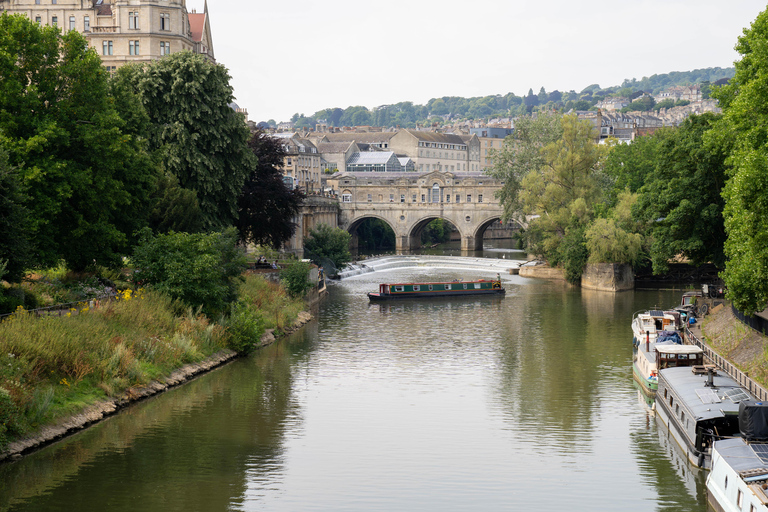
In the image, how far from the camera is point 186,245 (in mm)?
40969

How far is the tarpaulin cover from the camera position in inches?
877

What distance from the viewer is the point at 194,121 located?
175ft

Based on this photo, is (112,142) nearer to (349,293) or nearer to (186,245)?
(186,245)

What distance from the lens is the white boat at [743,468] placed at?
18781 millimetres

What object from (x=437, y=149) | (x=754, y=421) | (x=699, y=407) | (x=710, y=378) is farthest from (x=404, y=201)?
(x=754, y=421)

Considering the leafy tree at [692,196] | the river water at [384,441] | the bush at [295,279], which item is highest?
the leafy tree at [692,196]

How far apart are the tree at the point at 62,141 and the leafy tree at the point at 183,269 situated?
157cm

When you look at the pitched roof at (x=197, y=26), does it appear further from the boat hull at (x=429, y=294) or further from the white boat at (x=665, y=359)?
the white boat at (x=665, y=359)

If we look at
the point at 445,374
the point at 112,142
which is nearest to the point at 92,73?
the point at 112,142

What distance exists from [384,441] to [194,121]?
102 feet

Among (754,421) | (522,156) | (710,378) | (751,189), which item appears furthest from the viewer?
(522,156)

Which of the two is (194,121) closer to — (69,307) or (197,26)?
(69,307)

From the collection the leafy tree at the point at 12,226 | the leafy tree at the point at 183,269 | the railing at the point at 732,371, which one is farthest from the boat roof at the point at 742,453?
the leafy tree at the point at 183,269

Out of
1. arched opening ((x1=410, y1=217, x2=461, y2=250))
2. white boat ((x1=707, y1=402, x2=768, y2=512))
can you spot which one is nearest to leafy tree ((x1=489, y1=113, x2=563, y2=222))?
arched opening ((x1=410, y1=217, x2=461, y2=250))
